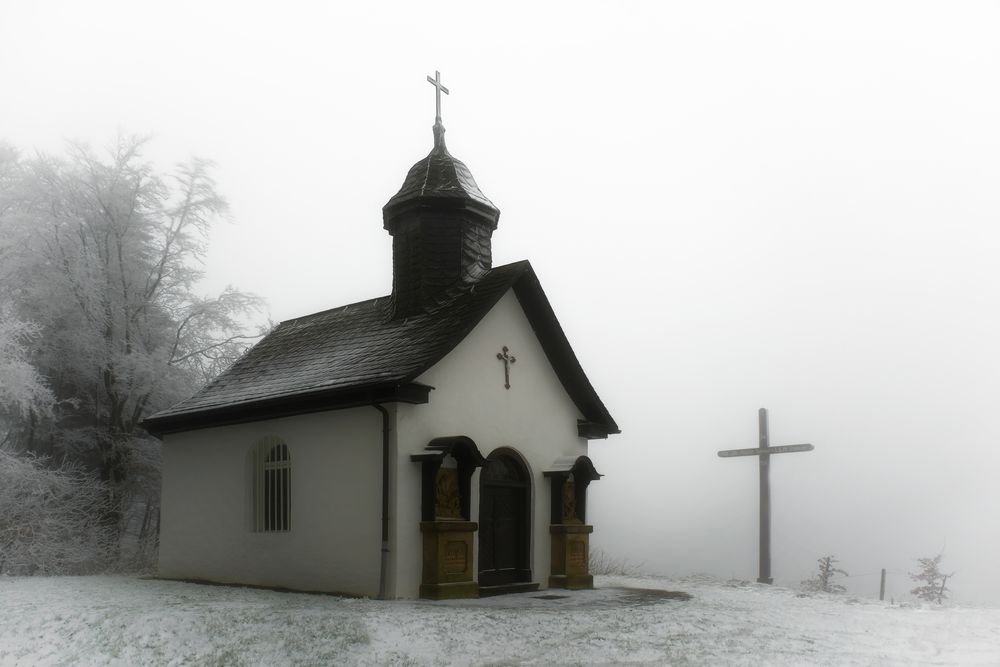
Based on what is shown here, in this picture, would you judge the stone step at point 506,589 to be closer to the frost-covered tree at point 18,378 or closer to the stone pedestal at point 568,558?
the stone pedestal at point 568,558

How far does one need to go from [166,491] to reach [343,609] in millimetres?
8212

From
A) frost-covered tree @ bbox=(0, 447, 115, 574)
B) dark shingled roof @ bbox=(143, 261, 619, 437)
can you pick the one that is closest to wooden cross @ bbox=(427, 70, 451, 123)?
dark shingled roof @ bbox=(143, 261, 619, 437)

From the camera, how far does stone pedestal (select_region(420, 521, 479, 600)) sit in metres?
14.4

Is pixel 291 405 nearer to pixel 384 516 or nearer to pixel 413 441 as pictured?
pixel 413 441

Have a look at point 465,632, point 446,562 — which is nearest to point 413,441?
point 446,562

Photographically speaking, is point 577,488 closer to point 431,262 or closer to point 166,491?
point 431,262

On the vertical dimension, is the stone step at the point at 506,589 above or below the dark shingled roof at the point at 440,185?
below

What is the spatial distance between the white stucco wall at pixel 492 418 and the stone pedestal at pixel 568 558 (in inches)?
6.6

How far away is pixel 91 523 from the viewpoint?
23.1m

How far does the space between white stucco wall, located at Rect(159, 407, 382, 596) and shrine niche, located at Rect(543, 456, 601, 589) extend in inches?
140

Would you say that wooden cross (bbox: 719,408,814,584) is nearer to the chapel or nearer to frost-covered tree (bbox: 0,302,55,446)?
the chapel

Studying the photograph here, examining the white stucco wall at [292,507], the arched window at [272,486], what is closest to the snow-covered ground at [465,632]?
the white stucco wall at [292,507]

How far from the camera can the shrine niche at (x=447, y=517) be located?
47.5ft

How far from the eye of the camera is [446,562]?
47.8 ft
